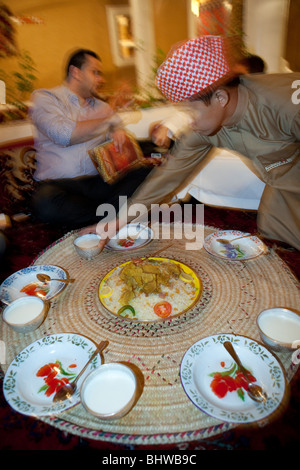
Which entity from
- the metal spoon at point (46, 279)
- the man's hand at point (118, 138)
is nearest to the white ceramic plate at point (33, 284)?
the metal spoon at point (46, 279)

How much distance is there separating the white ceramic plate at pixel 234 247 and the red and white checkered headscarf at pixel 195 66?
2.31 feet

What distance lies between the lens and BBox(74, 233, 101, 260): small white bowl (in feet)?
4.83

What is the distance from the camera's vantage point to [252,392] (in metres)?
0.82

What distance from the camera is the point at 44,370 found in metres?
0.94

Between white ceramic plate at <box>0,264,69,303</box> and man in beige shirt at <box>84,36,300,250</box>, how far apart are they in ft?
2.00

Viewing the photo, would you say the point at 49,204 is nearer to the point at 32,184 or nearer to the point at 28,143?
the point at 32,184

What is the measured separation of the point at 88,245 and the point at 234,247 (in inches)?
29.9

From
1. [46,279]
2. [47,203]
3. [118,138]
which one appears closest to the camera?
[46,279]

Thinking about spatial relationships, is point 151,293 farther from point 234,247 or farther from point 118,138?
point 118,138

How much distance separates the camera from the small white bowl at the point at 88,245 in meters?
1.47

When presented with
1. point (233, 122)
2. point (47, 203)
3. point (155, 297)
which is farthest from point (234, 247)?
point (47, 203)

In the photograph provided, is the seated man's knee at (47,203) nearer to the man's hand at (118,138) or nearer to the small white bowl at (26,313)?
the man's hand at (118,138)

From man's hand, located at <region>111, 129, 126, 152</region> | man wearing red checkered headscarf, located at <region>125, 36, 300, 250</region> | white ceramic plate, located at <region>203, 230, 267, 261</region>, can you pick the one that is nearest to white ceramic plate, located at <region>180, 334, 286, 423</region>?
white ceramic plate, located at <region>203, 230, 267, 261</region>
